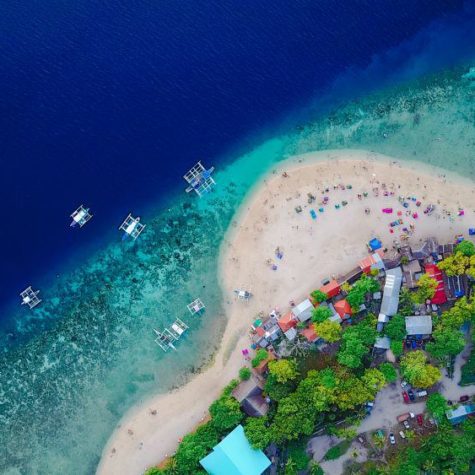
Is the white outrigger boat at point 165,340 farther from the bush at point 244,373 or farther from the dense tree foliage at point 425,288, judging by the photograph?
the dense tree foliage at point 425,288

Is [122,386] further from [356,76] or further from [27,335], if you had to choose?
[356,76]

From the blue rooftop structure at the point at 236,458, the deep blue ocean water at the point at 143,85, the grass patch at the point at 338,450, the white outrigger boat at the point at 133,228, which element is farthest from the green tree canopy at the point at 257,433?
the deep blue ocean water at the point at 143,85

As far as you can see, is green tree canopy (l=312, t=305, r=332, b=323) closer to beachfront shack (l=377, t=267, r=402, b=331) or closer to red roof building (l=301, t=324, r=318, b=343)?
red roof building (l=301, t=324, r=318, b=343)

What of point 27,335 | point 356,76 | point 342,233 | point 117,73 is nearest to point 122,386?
point 27,335

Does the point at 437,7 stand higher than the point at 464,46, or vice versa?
the point at 437,7

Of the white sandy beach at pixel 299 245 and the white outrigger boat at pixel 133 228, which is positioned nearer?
the white sandy beach at pixel 299 245

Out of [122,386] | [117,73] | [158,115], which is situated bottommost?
[122,386]
